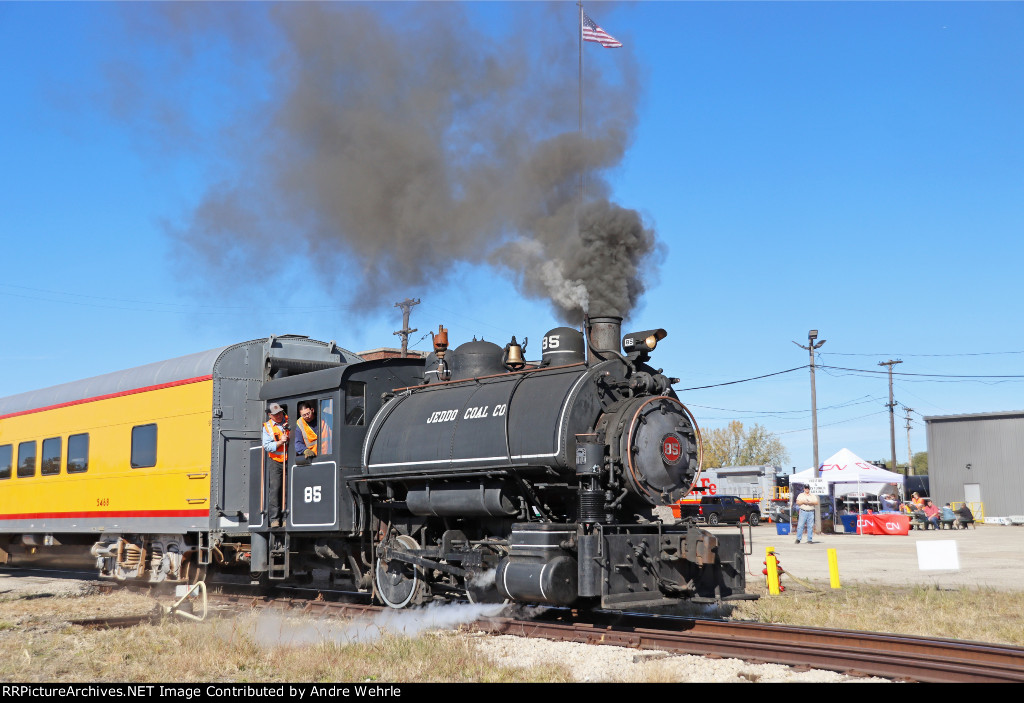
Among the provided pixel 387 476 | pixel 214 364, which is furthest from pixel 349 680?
pixel 214 364

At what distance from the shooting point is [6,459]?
18422mm

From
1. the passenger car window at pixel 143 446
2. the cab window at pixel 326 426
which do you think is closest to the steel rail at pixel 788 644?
the cab window at pixel 326 426

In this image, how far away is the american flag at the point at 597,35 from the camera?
14.7 metres

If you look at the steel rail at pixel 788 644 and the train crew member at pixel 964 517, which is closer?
the steel rail at pixel 788 644

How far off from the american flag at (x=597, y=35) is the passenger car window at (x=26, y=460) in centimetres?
1283

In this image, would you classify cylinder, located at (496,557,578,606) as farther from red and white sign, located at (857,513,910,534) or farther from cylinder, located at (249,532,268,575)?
red and white sign, located at (857,513,910,534)

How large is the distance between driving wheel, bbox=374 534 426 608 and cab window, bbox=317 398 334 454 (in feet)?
4.93

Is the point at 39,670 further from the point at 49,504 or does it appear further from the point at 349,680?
the point at 49,504

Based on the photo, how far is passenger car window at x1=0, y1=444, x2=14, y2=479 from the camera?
18281 millimetres

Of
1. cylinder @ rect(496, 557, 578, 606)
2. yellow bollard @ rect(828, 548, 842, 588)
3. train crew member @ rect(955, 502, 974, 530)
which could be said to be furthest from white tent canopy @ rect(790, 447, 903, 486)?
cylinder @ rect(496, 557, 578, 606)

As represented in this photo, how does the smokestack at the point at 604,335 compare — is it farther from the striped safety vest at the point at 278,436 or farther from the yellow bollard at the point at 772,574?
the yellow bollard at the point at 772,574

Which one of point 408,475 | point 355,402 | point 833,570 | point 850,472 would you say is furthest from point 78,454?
point 850,472

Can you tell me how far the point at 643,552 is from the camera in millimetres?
9195

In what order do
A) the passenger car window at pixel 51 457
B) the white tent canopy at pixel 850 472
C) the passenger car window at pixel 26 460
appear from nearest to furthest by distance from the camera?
the passenger car window at pixel 51 457 → the passenger car window at pixel 26 460 → the white tent canopy at pixel 850 472
